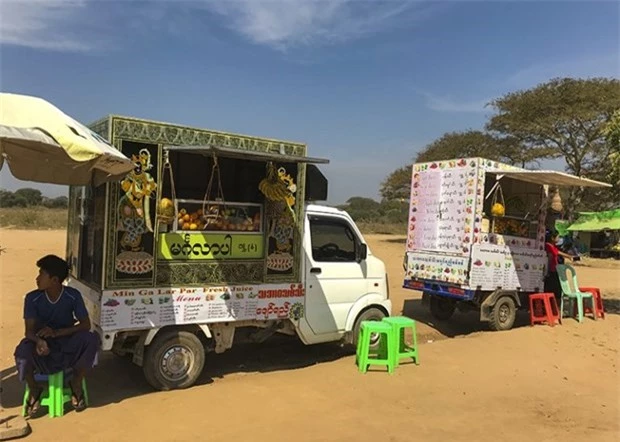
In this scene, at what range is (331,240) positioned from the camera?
7078mm

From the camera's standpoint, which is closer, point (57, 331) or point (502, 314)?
point (57, 331)

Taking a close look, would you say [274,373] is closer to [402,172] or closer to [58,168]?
[58,168]

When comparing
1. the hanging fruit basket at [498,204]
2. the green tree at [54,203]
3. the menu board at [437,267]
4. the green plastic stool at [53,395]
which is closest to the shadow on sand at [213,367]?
the green plastic stool at [53,395]

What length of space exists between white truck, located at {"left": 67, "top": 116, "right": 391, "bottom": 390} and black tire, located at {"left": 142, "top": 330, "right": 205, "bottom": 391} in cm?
1

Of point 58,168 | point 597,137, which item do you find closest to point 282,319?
point 58,168

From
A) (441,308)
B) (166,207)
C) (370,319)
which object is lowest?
(441,308)

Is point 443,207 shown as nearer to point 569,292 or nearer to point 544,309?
point 544,309

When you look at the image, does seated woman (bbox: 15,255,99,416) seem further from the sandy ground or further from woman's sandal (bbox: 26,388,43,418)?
the sandy ground

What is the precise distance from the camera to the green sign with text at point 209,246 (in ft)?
18.6

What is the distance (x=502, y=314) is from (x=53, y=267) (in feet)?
24.7

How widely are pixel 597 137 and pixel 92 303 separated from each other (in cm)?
2763

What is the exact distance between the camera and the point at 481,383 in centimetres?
636

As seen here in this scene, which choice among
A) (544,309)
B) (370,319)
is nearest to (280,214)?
(370,319)

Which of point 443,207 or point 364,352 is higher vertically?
point 443,207
